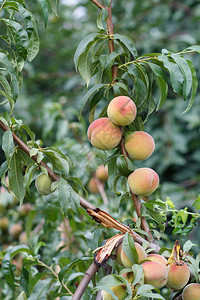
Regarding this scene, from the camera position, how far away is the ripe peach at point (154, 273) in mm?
393

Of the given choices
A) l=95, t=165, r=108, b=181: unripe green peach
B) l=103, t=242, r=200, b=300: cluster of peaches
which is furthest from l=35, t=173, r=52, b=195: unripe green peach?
l=95, t=165, r=108, b=181: unripe green peach

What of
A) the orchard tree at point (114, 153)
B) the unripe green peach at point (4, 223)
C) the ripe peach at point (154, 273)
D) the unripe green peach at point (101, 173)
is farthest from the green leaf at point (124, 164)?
the unripe green peach at point (4, 223)

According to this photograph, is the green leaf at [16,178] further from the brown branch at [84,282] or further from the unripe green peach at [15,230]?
the unripe green peach at [15,230]

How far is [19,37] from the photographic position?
1.49 ft

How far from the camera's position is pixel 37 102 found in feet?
8.28

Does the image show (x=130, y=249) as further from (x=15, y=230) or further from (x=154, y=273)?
(x=15, y=230)

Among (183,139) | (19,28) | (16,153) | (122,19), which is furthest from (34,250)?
(122,19)

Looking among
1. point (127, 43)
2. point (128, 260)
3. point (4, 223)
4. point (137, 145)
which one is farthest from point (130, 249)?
point (4, 223)

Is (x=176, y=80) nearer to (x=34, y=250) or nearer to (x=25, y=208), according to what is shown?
(x=34, y=250)

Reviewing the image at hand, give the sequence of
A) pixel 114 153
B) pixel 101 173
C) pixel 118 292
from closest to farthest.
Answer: pixel 118 292
pixel 114 153
pixel 101 173

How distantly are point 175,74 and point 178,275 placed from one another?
208 millimetres

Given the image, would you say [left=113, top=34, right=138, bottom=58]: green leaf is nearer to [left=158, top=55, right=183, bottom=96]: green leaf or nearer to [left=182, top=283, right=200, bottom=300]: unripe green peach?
[left=158, top=55, right=183, bottom=96]: green leaf

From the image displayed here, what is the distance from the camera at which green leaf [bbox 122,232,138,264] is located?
396mm

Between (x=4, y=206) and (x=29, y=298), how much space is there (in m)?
0.54
